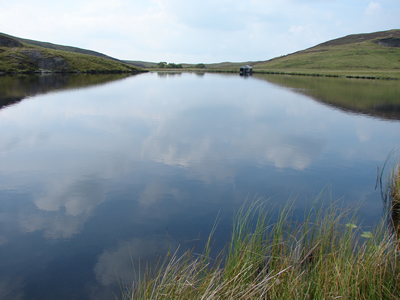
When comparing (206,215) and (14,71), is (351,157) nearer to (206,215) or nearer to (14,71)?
(206,215)

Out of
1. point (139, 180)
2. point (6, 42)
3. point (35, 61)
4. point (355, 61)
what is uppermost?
point (6, 42)

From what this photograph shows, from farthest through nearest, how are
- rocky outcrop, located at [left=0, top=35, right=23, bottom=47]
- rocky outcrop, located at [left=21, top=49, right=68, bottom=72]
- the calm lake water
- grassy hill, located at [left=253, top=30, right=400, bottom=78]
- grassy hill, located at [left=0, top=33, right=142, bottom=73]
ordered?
grassy hill, located at [left=253, top=30, right=400, bottom=78] → rocky outcrop, located at [left=0, top=35, right=23, bottom=47] → rocky outcrop, located at [left=21, top=49, right=68, bottom=72] → grassy hill, located at [left=0, top=33, right=142, bottom=73] → the calm lake water

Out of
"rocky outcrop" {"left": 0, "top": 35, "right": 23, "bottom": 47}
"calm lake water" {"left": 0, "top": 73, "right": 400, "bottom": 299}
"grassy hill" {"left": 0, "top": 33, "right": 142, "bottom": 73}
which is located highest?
"rocky outcrop" {"left": 0, "top": 35, "right": 23, "bottom": 47}

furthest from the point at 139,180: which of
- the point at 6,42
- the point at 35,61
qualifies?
the point at 6,42

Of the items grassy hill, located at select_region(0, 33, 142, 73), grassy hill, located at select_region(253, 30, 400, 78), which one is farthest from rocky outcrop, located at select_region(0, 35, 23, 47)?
grassy hill, located at select_region(253, 30, 400, 78)

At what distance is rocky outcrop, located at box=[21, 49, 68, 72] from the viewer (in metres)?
67.8

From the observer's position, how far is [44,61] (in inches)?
2702

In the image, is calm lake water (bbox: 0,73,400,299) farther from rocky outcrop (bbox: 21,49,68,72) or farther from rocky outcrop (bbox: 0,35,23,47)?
rocky outcrop (bbox: 0,35,23,47)

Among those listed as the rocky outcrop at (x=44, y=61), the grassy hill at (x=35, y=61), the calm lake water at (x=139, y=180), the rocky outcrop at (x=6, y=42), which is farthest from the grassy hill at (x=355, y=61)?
the rocky outcrop at (x=6, y=42)

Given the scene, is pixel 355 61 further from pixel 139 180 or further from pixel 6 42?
pixel 139 180

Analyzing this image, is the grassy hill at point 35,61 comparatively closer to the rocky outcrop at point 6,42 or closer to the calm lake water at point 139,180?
the rocky outcrop at point 6,42

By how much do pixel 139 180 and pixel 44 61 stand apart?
72.6 meters

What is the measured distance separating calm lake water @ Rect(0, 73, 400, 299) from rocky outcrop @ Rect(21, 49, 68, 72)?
5794cm

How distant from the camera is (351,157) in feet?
37.8
